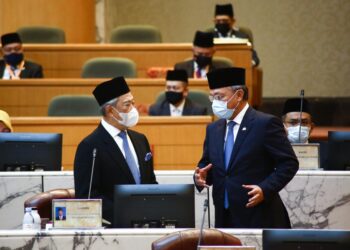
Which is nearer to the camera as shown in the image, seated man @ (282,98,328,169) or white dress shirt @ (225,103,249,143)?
white dress shirt @ (225,103,249,143)

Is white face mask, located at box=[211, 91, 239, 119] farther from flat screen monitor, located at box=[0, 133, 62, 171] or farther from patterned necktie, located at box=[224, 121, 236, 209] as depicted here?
flat screen monitor, located at box=[0, 133, 62, 171]

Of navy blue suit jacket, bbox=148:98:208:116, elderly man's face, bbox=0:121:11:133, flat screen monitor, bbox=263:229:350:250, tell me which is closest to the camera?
flat screen monitor, bbox=263:229:350:250

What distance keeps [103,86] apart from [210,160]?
2.79 feet

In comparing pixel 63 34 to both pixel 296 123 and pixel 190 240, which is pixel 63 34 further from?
pixel 190 240

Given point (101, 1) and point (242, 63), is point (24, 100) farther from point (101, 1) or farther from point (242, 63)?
point (101, 1)

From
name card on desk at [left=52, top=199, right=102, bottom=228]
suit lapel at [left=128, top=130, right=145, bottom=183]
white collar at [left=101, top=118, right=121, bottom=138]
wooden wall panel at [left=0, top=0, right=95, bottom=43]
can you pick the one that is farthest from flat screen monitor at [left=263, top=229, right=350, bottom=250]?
wooden wall panel at [left=0, top=0, right=95, bottom=43]

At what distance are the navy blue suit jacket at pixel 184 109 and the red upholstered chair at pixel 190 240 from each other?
521 cm

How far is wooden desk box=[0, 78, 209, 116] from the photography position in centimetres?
1177

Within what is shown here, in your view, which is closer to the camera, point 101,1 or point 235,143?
point 235,143

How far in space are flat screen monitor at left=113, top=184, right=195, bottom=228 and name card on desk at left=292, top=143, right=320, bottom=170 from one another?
1.96 metres

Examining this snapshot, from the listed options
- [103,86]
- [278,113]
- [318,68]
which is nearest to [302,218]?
[103,86]

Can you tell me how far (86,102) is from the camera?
36.2ft

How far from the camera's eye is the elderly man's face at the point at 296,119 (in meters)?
8.70

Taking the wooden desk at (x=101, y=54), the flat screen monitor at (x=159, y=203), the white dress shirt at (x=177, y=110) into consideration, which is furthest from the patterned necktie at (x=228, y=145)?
the wooden desk at (x=101, y=54)
